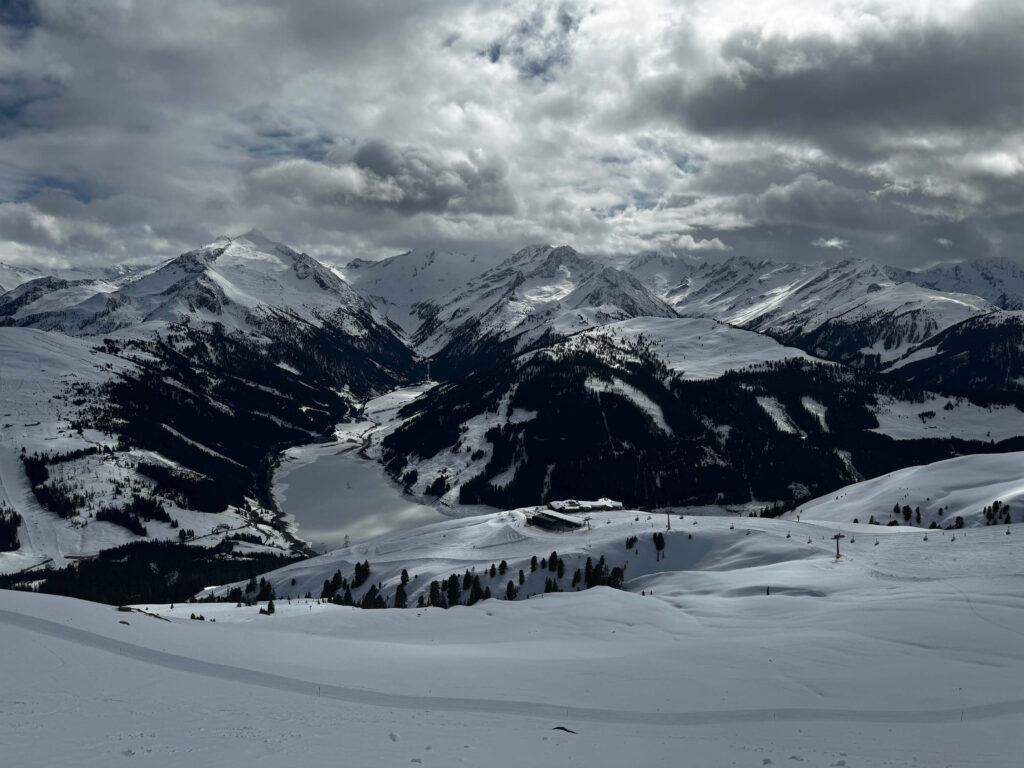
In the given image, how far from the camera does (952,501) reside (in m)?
129

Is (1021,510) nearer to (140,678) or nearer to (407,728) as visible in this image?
(407,728)

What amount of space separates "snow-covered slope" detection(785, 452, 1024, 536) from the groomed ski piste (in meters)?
62.8

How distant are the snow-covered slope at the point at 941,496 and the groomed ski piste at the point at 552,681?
62.8 metres

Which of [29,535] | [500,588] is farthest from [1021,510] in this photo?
[29,535]

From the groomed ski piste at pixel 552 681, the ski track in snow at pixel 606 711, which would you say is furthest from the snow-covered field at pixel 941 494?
the ski track in snow at pixel 606 711

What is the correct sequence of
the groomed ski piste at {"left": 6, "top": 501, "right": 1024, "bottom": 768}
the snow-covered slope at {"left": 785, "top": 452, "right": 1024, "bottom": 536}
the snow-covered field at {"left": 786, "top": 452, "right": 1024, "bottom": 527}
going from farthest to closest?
the snow-covered field at {"left": 786, "top": 452, "right": 1024, "bottom": 527} < the snow-covered slope at {"left": 785, "top": 452, "right": 1024, "bottom": 536} < the groomed ski piste at {"left": 6, "top": 501, "right": 1024, "bottom": 768}

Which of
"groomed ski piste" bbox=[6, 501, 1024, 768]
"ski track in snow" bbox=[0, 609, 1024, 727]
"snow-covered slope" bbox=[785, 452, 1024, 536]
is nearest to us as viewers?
"groomed ski piste" bbox=[6, 501, 1024, 768]

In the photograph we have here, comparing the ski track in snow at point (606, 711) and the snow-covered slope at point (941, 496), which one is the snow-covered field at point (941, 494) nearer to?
the snow-covered slope at point (941, 496)

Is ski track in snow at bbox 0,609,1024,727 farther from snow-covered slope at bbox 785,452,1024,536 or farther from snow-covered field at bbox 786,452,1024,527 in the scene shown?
snow-covered field at bbox 786,452,1024,527

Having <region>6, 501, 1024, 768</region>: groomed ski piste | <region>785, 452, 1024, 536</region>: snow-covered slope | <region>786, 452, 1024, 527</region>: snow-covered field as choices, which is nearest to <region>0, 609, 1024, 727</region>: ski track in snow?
<region>6, 501, 1024, 768</region>: groomed ski piste

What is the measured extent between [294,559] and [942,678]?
178083 millimetres

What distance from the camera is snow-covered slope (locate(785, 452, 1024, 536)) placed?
385ft

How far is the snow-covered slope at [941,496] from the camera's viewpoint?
117438 millimetres

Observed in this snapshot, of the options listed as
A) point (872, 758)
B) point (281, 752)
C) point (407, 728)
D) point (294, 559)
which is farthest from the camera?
point (294, 559)
